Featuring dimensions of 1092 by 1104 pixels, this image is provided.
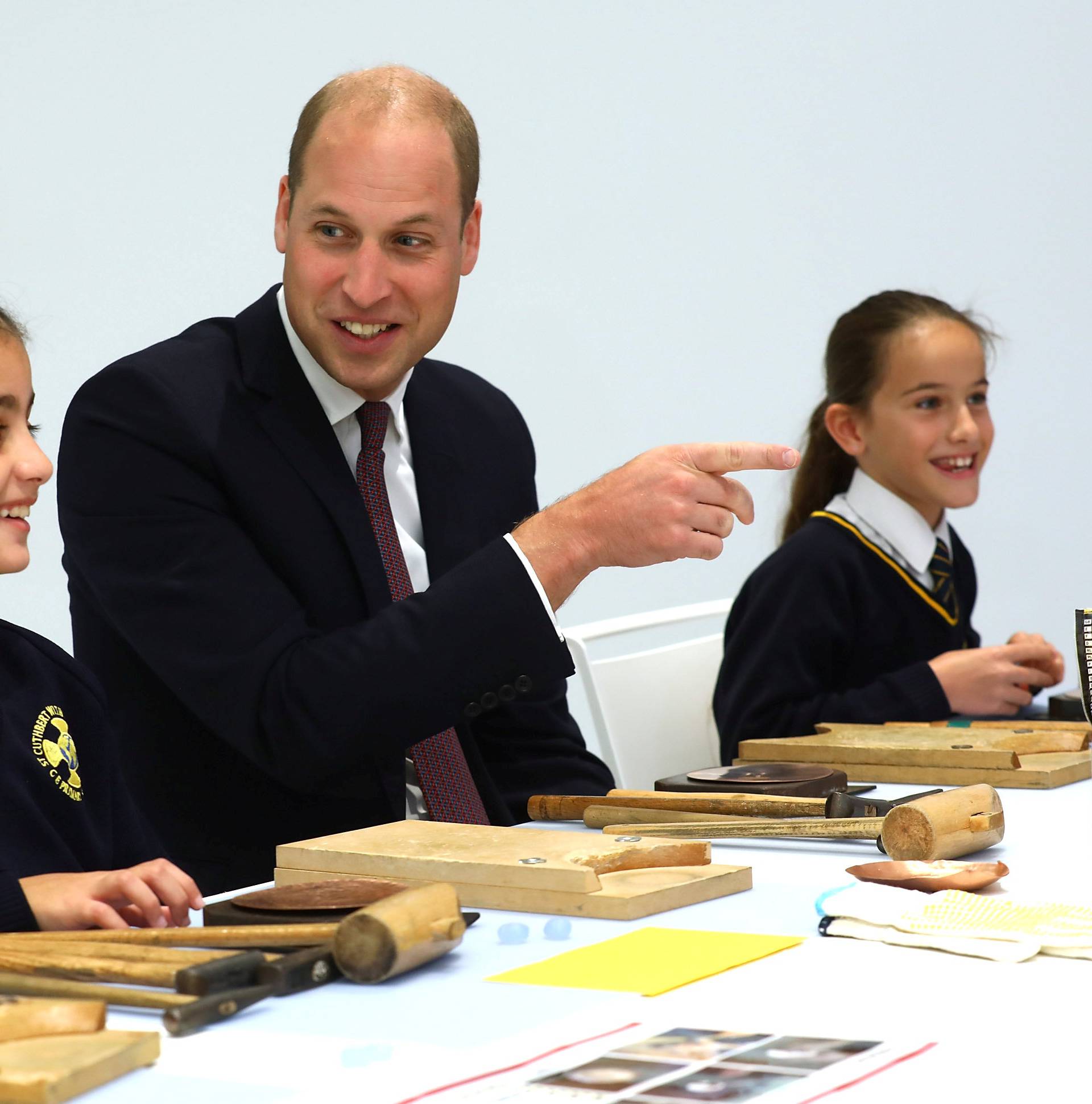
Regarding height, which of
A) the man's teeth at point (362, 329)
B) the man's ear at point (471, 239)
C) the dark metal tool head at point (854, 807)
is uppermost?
the man's ear at point (471, 239)

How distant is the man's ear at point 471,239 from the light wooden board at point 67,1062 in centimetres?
146

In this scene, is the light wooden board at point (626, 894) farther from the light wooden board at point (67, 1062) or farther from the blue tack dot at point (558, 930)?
the light wooden board at point (67, 1062)

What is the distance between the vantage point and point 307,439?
201 centimetres

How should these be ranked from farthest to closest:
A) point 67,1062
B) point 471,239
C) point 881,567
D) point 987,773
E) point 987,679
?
1. point 881,567
2. point 987,679
3. point 471,239
4. point 987,773
5. point 67,1062

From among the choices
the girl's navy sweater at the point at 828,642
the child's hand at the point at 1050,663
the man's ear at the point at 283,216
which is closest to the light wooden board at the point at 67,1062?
the man's ear at the point at 283,216

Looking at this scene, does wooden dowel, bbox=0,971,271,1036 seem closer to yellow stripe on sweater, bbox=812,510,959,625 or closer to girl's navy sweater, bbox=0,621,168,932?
girl's navy sweater, bbox=0,621,168,932

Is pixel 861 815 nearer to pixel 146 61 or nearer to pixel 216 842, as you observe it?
pixel 216 842

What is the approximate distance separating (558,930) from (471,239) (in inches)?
51.1

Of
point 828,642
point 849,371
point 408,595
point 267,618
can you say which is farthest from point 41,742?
point 849,371

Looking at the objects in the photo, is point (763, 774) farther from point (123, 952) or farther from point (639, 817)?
point (123, 952)

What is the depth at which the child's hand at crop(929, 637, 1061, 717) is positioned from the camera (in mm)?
2520

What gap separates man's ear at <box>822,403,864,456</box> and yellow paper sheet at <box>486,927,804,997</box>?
1.96 meters

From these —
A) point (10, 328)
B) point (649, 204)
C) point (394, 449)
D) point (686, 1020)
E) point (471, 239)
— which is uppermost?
point (649, 204)

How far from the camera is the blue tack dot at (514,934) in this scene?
3.92ft
